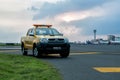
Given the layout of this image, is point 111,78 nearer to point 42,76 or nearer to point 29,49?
point 42,76

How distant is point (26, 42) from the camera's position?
91.9ft

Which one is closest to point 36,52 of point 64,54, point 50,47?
point 50,47

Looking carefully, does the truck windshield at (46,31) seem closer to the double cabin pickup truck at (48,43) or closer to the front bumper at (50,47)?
the double cabin pickup truck at (48,43)

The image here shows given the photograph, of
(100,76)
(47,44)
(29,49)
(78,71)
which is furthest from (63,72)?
(29,49)

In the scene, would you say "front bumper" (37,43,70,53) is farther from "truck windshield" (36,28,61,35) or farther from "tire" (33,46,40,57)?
"truck windshield" (36,28,61,35)

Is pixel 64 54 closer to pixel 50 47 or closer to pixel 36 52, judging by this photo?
pixel 50 47

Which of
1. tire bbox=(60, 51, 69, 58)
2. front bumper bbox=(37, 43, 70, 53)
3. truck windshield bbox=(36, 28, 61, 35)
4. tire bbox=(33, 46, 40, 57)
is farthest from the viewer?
truck windshield bbox=(36, 28, 61, 35)

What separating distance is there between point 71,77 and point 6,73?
7.37 ft

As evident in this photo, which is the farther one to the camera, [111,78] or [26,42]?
[26,42]

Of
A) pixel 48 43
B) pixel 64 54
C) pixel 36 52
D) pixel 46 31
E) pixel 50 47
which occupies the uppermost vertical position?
pixel 46 31

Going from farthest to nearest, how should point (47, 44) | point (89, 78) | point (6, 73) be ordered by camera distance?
point (47, 44) → point (6, 73) → point (89, 78)

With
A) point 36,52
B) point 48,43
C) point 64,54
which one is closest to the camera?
point 48,43

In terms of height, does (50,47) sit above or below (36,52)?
above

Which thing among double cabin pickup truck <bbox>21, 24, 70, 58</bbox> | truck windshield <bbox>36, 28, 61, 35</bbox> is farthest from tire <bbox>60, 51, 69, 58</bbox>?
truck windshield <bbox>36, 28, 61, 35</bbox>
